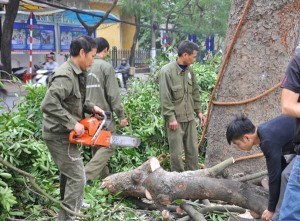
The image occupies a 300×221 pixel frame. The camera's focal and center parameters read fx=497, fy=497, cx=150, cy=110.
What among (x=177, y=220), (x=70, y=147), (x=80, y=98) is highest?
(x=80, y=98)

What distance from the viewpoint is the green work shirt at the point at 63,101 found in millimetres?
4227

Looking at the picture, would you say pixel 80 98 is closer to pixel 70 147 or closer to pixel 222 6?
pixel 70 147

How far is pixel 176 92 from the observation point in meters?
5.86

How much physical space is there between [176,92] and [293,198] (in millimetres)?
3060

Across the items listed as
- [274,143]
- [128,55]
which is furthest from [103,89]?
[128,55]

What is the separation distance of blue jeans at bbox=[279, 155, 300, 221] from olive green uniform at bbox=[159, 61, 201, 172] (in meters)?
2.82

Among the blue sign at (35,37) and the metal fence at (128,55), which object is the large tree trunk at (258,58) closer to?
the blue sign at (35,37)

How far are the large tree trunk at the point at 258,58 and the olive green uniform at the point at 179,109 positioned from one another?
0.62 metres

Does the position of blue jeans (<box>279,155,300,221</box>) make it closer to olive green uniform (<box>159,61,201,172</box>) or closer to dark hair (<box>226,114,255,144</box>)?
dark hair (<box>226,114,255,144</box>)

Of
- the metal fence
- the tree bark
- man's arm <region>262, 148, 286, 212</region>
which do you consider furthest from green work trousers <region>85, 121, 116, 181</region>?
the metal fence

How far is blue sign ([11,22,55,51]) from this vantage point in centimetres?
1970

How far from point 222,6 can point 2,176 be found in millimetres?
20602

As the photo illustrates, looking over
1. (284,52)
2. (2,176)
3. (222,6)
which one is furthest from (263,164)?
(222,6)

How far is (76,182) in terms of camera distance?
4410mm
